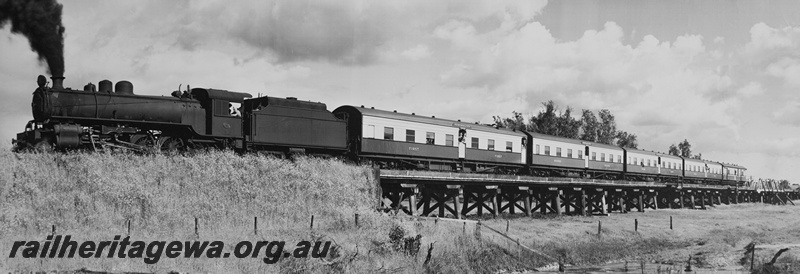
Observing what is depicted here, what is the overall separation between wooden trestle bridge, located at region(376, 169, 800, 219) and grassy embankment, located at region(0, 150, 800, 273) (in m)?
2.14

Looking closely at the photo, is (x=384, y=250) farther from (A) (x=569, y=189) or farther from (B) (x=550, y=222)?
(A) (x=569, y=189)

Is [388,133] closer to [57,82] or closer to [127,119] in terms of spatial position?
[127,119]

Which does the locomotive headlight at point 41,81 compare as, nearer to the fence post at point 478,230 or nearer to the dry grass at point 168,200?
the dry grass at point 168,200

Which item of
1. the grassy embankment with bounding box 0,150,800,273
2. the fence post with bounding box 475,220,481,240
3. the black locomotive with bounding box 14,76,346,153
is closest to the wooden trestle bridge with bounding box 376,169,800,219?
the grassy embankment with bounding box 0,150,800,273

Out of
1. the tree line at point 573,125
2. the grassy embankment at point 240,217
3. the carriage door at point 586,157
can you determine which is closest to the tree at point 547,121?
the tree line at point 573,125

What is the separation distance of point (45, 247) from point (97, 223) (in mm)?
3899

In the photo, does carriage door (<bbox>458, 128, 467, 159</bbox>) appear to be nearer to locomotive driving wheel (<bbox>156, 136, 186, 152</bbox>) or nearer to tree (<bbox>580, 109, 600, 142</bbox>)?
locomotive driving wheel (<bbox>156, 136, 186, 152</bbox>)

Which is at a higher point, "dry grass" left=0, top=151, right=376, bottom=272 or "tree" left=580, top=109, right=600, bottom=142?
"tree" left=580, top=109, right=600, bottom=142

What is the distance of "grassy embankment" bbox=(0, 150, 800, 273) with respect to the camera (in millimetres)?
18094

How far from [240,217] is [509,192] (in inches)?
690

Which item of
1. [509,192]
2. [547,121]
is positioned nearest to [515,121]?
[547,121]

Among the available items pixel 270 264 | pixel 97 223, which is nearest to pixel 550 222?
pixel 270 264

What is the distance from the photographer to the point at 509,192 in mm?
35594

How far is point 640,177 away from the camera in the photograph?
55.2 meters
